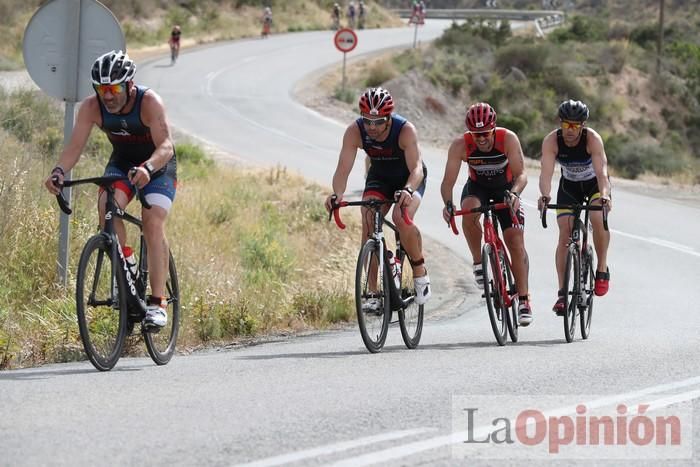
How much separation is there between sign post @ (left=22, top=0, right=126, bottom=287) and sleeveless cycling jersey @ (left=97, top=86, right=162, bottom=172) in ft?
5.04

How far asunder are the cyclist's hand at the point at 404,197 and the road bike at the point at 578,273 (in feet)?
6.36

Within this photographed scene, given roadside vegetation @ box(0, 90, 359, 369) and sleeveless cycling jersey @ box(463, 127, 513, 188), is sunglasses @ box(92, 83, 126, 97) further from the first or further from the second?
sleeveless cycling jersey @ box(463, 127, 513, 188)

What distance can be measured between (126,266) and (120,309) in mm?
298

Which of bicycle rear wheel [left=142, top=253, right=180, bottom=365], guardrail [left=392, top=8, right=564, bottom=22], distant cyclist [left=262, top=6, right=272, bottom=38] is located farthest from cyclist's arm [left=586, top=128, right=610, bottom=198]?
guardrail [left=392, top=8, right=564, bottom=22]

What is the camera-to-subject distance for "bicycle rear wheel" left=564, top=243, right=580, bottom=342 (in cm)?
1075

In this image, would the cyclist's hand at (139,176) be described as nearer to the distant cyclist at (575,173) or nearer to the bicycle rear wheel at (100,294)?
the bicycle rear wheel at (100,294)

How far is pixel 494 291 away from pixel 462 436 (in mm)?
4224

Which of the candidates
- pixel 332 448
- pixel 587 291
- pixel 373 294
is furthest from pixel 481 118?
pixel 332 448

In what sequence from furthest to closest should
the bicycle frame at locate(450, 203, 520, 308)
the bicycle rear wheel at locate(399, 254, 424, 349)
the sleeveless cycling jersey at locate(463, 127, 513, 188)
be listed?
1. the sleeveless cycling jersey at locate(463, 127, 513, 188)
2. the bicycle frame at locate(450, 203, 520, 308)
3. the bicycle rear wheel at locate(399, 254, 424, 349)

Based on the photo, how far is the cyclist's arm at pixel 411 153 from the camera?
935 cm

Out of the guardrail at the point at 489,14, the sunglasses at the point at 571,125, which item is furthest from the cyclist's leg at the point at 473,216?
the guardrail at the point at 489,14

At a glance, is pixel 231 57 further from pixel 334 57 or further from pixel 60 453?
pixel 60 453

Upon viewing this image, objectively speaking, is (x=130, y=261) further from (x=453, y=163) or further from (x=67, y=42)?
(x=453, y=163)

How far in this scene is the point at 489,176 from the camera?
34.7ft
